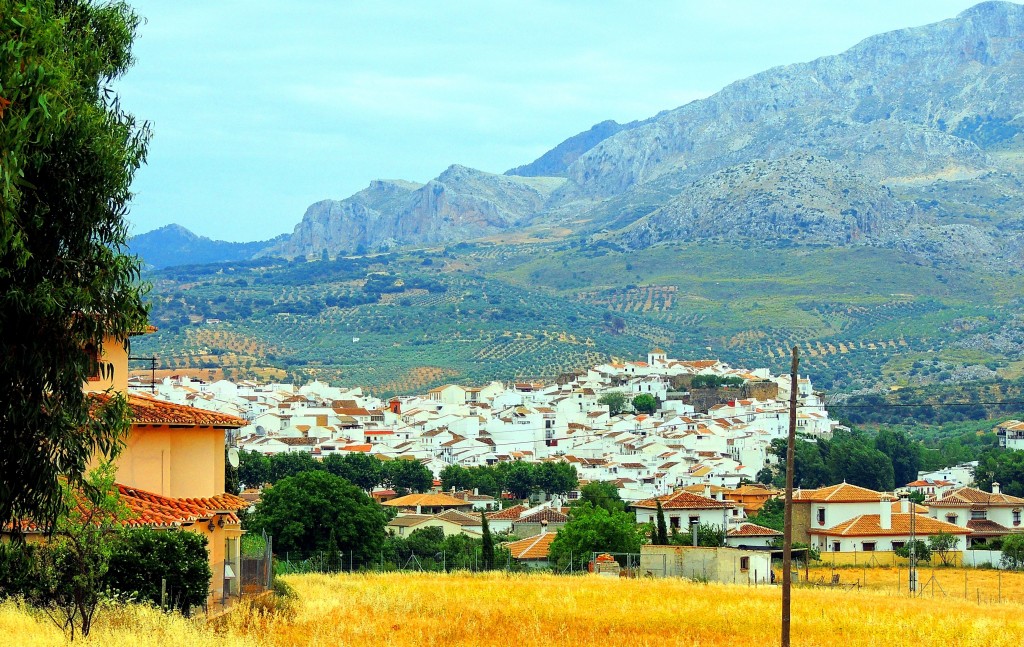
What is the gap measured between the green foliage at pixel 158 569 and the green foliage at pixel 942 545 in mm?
40685

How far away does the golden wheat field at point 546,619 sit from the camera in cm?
1806

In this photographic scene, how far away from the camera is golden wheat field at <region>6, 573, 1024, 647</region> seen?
59.3ft

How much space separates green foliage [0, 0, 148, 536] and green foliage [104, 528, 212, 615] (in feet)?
26.5

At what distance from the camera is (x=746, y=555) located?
3934 centimetres

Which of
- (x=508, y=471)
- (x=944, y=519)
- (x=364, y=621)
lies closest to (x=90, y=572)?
(x=364, y=621)

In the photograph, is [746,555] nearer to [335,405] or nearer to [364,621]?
[364,621]

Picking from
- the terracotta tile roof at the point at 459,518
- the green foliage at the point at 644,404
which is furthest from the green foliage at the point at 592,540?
the green foliage at the point at 644,404

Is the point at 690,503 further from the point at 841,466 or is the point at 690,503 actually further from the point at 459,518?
the point at 841,466

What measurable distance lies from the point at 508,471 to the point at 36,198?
3248 inches

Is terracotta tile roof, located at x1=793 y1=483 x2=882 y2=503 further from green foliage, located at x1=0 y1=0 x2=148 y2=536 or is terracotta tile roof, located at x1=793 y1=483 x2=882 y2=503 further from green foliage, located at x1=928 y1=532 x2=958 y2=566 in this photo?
green foliage, located at x1=0 y1=0 x2=148 y2=536

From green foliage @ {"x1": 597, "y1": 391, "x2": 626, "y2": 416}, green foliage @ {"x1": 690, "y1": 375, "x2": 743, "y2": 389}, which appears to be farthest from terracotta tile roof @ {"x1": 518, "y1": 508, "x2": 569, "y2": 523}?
green foliage @ {"x1": 690, "y1": 375, "x2": 743, "y2": 389}

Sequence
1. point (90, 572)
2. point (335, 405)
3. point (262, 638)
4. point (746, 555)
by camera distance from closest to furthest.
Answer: point (90, 572) → point (262, 638) → point (746, 555) → point (335, 405)

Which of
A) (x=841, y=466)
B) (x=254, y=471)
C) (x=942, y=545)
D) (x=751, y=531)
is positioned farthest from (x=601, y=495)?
(x=942, y=545)

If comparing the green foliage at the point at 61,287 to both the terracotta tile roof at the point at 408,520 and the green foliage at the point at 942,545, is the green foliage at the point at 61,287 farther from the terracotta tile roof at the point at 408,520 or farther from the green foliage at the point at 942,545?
the terracotta tile roof at the point at 408,520
